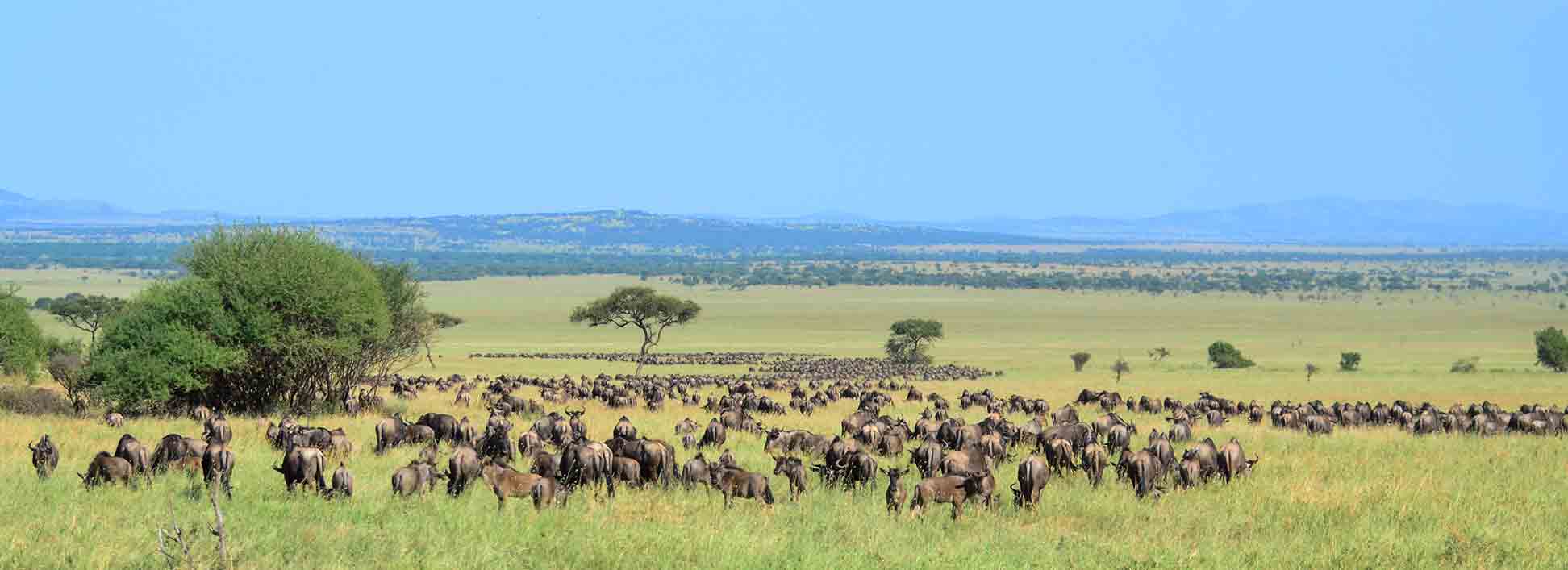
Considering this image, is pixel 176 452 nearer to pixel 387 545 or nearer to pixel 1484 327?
pixel 387 545

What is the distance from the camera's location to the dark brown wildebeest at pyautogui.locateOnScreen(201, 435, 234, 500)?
16938 mm

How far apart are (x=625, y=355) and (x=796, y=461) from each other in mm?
61469

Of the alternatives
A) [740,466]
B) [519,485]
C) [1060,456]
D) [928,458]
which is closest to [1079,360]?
[1060,456]

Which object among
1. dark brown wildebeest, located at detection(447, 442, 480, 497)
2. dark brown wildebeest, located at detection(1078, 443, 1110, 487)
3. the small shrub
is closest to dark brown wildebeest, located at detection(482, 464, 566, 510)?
dark brown wildebeest, located at detection(447, 442, 480, 497)

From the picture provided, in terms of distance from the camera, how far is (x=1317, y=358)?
8275cm

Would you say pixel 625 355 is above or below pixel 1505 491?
below

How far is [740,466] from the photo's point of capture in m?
20.9

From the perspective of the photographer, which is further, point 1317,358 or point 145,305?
point 1317,358

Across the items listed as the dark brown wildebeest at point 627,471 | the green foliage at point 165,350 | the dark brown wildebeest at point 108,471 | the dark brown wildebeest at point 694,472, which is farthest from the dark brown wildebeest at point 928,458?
the green foliage at point 165,350

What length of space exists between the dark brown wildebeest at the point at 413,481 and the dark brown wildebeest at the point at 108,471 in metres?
3.00

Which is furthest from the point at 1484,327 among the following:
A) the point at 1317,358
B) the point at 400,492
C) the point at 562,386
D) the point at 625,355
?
the point at 400,492

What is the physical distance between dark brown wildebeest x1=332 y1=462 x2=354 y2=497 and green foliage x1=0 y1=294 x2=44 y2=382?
23533mm

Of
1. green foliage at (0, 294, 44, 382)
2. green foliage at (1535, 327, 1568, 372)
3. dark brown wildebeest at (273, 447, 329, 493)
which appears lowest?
green foliage at (1535, 327, 1568, 372)

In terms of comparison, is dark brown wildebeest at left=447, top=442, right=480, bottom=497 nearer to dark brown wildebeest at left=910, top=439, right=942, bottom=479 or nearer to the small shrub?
dark brown wildebeest at left=910, top=439, right=942, bottom=479
